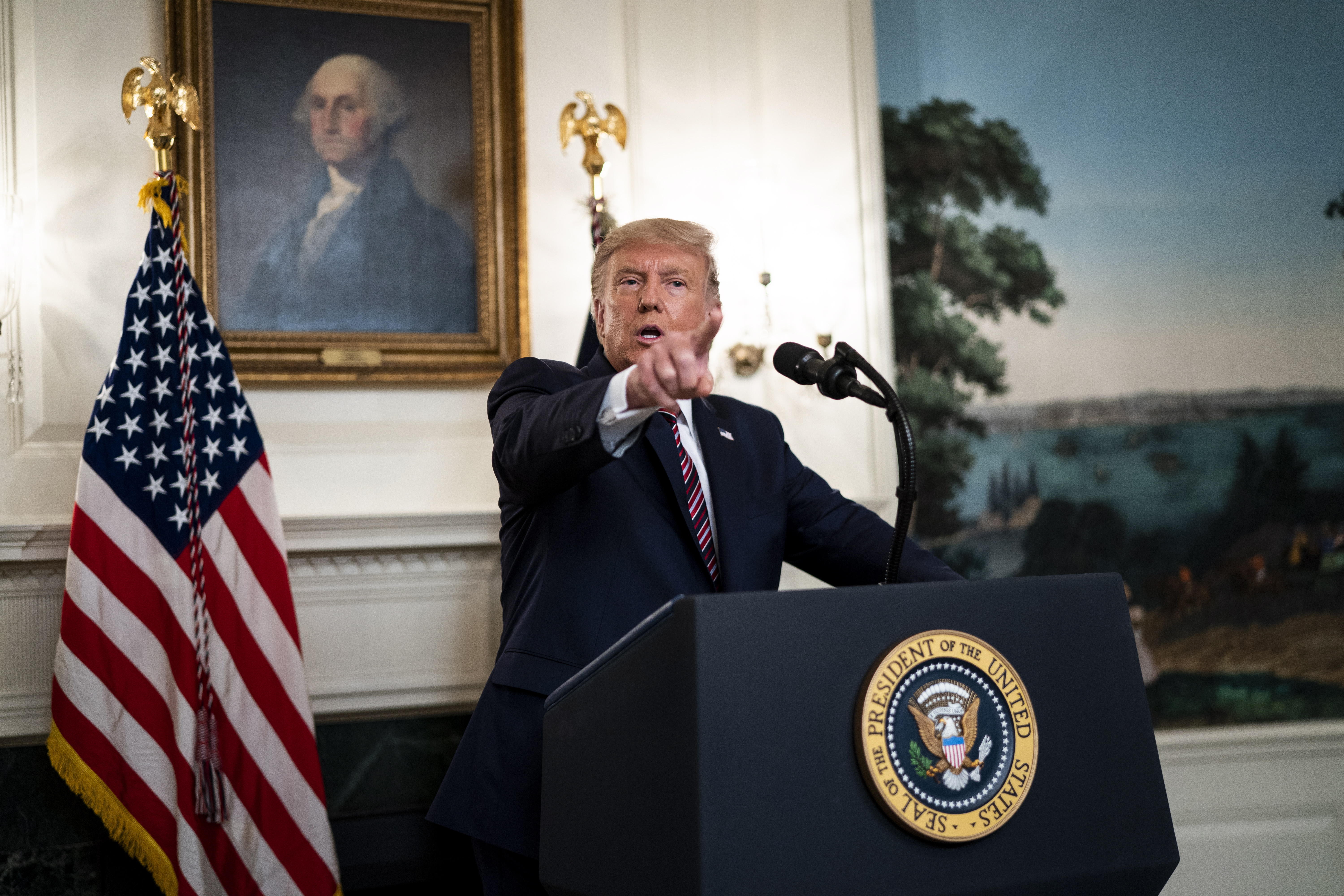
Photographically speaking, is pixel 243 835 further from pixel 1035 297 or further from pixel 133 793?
pixel 1035 297

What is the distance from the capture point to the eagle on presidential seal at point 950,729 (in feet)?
3.58

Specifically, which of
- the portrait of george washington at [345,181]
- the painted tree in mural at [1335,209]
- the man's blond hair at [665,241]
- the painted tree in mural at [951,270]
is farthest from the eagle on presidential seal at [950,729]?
the painted tree in mural at [1335,209]

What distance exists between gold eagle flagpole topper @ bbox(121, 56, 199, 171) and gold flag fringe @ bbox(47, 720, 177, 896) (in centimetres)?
151

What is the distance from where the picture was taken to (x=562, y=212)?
346 centimetres

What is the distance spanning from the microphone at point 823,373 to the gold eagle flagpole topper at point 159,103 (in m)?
2.13

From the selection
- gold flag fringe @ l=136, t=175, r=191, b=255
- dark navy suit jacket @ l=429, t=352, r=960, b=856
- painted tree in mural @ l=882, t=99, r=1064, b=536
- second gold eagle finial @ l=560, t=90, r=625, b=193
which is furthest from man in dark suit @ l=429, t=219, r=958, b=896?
painted tree in mural @ l=882, t=99, r=1064, b=536

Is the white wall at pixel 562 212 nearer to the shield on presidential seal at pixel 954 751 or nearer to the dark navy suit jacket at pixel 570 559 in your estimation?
the dark navy suit jacket at pixel 570 559

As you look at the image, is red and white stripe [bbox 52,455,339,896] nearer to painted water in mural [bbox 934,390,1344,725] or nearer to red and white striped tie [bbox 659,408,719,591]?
red and white striped tie [bbox 659,408,719,591]

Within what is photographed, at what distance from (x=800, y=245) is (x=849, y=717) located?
8.88 ft

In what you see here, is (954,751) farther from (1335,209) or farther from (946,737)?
(1335,209)

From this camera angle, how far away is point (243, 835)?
8.82 feet

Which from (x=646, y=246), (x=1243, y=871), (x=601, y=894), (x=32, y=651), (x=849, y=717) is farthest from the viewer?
(x=1243, y=871)

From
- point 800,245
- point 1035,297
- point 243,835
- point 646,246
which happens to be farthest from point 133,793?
point 1035,297

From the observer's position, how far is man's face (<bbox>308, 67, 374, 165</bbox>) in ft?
10.8
